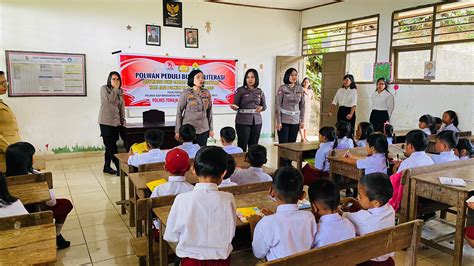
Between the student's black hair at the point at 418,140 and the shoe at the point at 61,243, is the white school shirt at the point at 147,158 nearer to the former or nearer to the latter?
the shoe at the point at 61,243

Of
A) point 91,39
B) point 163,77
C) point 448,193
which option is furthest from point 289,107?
point 91,39

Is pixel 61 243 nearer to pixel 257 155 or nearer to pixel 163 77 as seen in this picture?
pixel 257 155

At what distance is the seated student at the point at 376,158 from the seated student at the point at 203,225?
5.91 feet

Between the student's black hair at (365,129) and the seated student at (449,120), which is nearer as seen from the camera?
the student's black hair at (365,129)

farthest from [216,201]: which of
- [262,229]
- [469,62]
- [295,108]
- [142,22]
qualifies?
[142,22]

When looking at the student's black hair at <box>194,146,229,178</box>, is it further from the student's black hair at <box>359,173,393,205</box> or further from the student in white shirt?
the student in white shirt

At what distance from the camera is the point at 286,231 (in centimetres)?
151

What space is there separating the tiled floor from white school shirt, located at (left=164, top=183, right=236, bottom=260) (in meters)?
0.42

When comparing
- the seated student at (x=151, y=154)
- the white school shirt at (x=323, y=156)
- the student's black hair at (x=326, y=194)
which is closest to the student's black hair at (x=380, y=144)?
the white school shirt at (x=323, y=156)

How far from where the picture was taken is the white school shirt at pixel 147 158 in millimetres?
3062

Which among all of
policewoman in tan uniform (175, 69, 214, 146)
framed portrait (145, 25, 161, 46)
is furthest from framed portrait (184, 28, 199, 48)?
policewoman in tan uniform (175, 69, 214, 146)

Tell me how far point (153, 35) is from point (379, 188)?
5.74 metres

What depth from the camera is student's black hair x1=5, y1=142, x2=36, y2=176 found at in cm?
238

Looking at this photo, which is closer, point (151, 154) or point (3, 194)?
point (3, 194)
